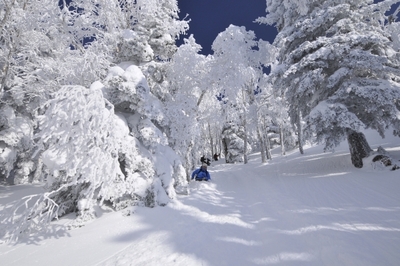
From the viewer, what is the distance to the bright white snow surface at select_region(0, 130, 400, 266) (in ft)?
10.8

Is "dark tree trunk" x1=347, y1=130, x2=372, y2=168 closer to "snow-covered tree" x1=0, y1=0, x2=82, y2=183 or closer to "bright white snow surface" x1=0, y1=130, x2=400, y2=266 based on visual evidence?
"bright white snow surface" x1=0, y1=130, x2=400, y2=266

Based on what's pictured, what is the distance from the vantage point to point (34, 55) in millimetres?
8125

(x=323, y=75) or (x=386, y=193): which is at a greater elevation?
(x=323, y=75)

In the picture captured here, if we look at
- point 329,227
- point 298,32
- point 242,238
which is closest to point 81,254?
point 242,238

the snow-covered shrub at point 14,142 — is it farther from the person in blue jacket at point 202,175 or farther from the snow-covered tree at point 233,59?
the snow-covered tree at point 233,59

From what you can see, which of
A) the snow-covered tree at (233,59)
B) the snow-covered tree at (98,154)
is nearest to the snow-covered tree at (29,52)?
the snow-covered tree at (98,154)

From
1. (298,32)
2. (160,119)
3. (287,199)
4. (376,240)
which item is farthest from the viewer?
(298,32)

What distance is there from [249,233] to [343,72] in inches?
314

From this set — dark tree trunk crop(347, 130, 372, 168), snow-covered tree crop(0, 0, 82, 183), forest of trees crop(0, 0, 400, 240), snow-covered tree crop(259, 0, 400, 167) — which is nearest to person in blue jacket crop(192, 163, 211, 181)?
forest of trees crop(0, 0, 400, 240)

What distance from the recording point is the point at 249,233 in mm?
4223

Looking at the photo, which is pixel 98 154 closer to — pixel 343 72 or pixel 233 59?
pixel 233 59

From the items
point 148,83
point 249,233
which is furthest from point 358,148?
point 148,83

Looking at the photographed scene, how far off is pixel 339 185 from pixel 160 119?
266 inches

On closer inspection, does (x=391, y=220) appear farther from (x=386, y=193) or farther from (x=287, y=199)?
(x=287, y=199)
